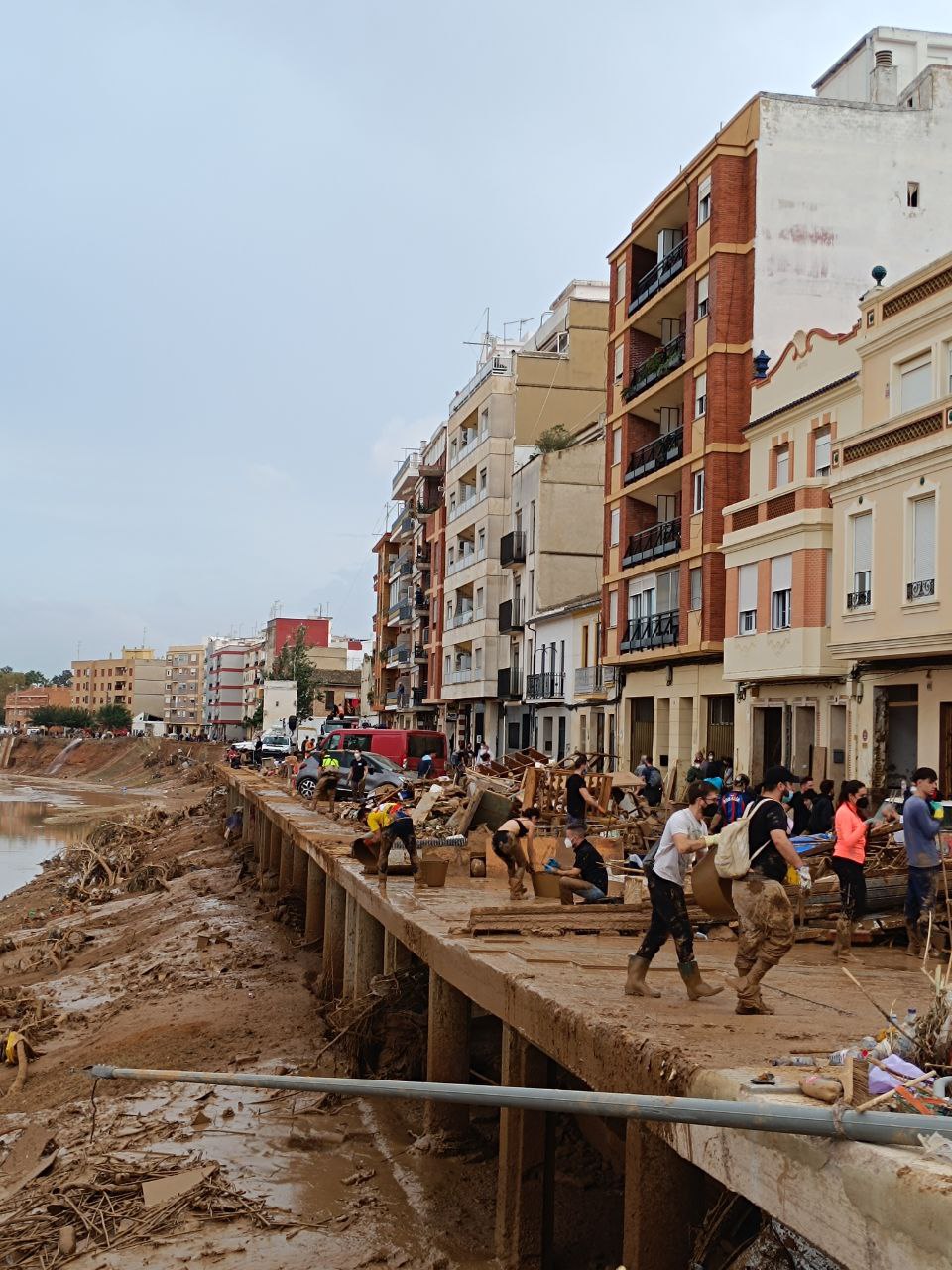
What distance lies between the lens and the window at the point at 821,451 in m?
26.3

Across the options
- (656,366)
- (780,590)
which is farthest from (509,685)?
(780,590)

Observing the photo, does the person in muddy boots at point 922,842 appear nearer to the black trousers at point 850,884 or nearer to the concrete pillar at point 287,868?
the black trousers at point 850,884

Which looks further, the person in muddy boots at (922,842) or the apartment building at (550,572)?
the apartment building at (550,572)

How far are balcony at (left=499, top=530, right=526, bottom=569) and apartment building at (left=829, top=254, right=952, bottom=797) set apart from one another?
24.8m

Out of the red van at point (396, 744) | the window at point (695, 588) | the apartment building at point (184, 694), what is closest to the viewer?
the window at point (695, 588)

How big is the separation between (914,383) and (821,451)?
4.28 m

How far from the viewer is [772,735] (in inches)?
1099

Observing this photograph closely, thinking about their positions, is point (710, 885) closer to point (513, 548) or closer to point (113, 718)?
point (513, 548)

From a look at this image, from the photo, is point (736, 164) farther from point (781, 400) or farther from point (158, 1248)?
point (158, 1248)

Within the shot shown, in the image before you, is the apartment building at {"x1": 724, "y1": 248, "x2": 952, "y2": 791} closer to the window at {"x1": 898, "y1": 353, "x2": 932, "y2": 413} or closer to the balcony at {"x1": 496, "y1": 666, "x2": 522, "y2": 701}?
the window at {"x1": 898, "y1": 353, "x2": 932, "y2": 413}

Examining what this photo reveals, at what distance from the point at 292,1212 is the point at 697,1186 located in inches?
132

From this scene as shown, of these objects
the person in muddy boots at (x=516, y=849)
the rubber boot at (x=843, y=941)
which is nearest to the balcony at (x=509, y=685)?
the person in muddy boots at (x=516, y=849)

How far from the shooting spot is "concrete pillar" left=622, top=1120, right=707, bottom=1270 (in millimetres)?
6906

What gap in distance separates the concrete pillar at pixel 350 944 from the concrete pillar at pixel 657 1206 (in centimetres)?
819
